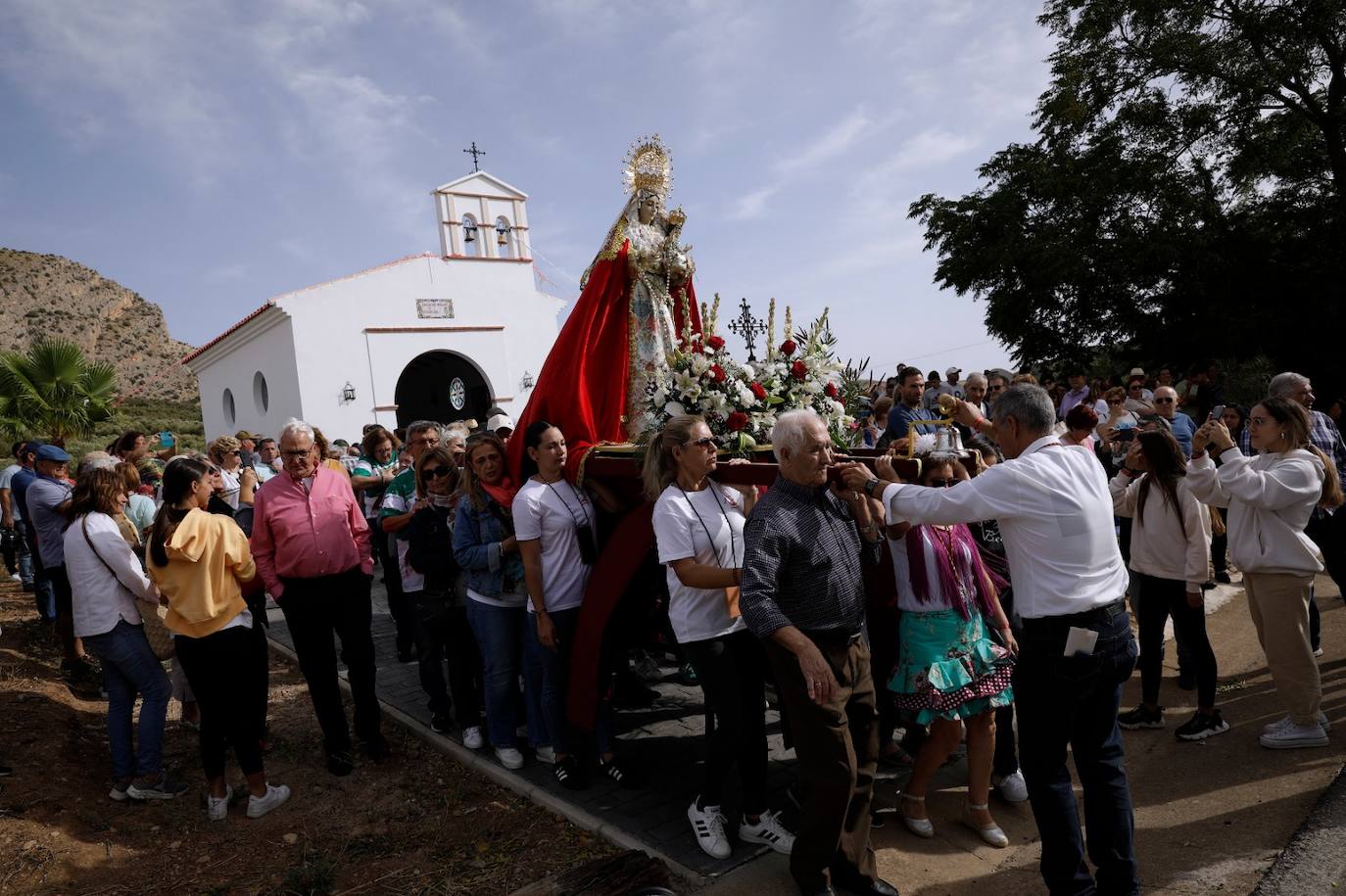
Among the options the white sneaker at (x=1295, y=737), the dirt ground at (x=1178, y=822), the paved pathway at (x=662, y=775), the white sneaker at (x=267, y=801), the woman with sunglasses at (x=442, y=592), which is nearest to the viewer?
the dirt ground at (x=1178, y=822)

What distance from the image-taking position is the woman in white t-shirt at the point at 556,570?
451 cm

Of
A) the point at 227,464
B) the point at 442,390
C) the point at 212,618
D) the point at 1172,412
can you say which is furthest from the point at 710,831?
the point at 442,390

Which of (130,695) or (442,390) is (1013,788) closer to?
(130,695)

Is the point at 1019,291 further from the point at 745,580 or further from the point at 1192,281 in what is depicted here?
the point at 745,580

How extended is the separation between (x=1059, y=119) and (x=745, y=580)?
752 inches

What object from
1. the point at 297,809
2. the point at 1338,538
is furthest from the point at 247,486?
the point at 1338,538

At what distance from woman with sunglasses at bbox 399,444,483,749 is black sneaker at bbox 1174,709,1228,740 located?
4122 mm

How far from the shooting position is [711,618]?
375cm

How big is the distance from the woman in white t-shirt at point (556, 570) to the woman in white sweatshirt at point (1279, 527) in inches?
131

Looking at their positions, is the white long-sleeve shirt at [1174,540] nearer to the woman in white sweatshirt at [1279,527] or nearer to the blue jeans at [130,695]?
the woman in white sweatshirt at [1279,527]

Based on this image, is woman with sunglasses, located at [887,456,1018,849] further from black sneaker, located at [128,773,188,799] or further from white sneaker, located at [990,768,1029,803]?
black sneaker, located at [128,773,188,799]

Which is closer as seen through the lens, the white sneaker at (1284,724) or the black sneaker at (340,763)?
the white sneaker at (1284,724)

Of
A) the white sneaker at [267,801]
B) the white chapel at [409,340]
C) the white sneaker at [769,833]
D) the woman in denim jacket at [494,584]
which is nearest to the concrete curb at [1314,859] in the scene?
the white sneaker at [769,833]

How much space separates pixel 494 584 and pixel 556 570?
427 millimetres
